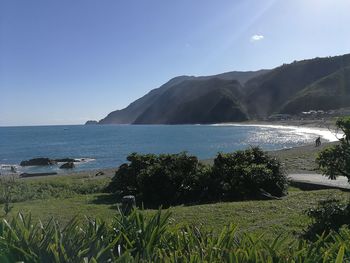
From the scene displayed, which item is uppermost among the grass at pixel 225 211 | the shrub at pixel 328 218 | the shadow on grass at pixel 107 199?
the shrub at pixel 328 218

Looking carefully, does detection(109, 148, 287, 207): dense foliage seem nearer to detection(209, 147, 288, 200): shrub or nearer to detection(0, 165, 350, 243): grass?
detection(209, 147, 288, 200): shrub

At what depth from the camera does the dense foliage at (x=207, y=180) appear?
13.7 m

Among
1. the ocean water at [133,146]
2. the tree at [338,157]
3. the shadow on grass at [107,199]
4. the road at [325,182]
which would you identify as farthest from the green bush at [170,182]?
the ocean water at [133,146]

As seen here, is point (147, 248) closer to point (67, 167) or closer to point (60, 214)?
point (60, 214)

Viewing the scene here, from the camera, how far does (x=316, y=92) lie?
6905 inches

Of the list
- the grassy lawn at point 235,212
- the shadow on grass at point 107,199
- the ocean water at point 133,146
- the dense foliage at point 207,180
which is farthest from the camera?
the ocean water at point 133,146

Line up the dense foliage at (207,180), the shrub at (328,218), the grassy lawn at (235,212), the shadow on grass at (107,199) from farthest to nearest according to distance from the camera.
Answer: the dense foliage at (207,180) → the shadow on grass at (107,199) → the grassy lawn at (235,212) → the shrub at (328,218)

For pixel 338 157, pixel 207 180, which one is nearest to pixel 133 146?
pixel 207 180

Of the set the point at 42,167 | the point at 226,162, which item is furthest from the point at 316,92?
the point at 226,162

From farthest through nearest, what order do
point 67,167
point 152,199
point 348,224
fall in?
point 67,167
point 152,199
point 348,224

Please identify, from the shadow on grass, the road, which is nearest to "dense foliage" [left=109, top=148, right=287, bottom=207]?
the shadow on grass

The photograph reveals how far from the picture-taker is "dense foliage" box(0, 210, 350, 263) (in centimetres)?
311

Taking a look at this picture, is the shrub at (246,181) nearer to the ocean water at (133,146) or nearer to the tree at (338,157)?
the tree at (338,157)

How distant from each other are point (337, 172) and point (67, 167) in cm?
4898
